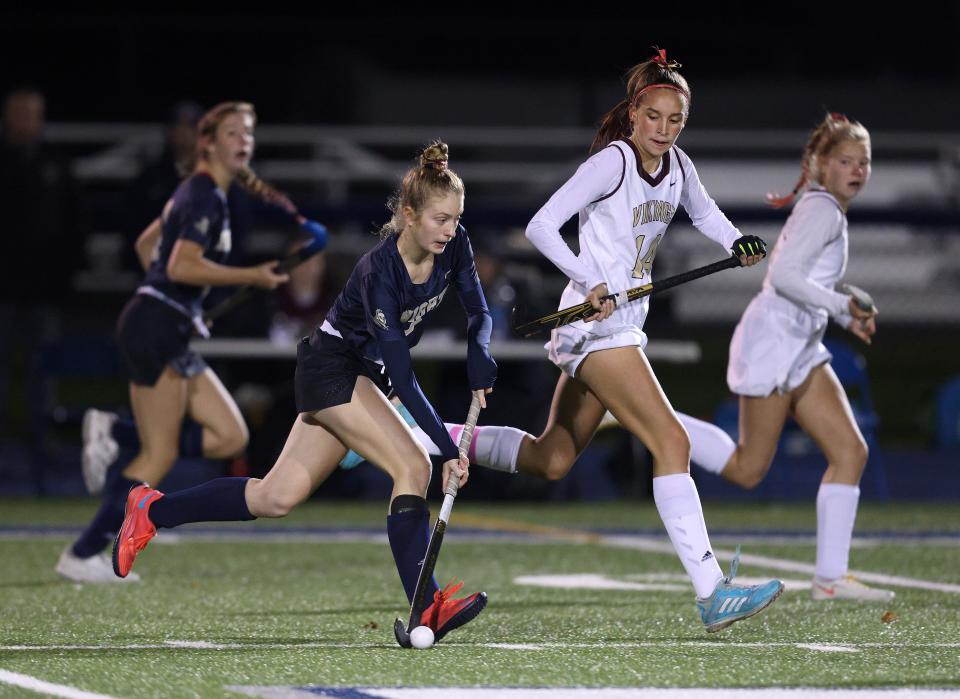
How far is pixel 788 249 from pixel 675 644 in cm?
188

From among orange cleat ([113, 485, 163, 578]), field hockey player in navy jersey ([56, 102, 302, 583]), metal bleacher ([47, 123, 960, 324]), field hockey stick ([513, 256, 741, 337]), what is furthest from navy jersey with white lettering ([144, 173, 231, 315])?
metal bleacher ([47, 123, 960, 324])

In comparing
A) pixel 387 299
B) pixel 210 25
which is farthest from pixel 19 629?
pixel 210 25

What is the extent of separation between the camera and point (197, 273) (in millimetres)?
7742

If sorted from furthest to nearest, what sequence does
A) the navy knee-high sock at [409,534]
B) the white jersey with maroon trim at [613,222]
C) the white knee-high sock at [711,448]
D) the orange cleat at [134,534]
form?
the white knee-high sock at [711,448] → the orange cleat at [134,534] → the white jersey with maroon trim at [613,222] → the navy knee-high sock at [409,534]

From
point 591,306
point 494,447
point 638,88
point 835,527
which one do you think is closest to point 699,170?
point 835,527

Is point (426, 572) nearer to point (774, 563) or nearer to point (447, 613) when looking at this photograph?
point (447, 613)

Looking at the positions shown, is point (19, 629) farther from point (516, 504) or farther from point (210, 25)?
point (210, 25)

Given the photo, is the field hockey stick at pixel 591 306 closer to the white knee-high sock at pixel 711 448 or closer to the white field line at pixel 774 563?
the white knee-high sock at pixel 711 448

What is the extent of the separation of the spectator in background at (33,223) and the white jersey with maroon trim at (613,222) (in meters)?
6.36

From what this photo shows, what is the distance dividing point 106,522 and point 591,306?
2.68 metres

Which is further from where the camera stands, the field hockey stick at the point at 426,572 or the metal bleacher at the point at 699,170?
the metal bleacher at the point at 699,170

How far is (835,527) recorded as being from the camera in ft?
23.4

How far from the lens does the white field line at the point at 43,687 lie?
194 inches

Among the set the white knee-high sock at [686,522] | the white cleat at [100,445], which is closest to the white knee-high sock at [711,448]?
the white knee-high sock at [686,522]
